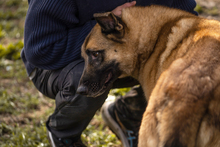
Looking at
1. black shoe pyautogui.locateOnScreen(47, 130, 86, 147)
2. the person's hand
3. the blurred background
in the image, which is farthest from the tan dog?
the blurred background

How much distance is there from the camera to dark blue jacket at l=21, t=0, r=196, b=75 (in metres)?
2.31

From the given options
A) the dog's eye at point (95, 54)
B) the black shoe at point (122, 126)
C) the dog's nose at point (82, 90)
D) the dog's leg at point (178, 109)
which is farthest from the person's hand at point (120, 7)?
the black shoe at point (122, 126)

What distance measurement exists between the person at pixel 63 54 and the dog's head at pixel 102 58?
0.31 ft

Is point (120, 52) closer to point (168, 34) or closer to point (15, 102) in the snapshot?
point (168, 34)

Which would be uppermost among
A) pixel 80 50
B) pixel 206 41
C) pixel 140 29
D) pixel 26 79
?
pixel 206 41

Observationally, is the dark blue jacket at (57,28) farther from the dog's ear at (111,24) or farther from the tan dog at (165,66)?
the dog's ear at (111,24)

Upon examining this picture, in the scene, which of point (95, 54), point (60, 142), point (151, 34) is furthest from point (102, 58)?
point (60, 142)

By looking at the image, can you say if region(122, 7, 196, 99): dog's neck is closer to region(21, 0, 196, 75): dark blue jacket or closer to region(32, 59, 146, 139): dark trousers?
region(21, 0, 196, 75): dark blue jacket

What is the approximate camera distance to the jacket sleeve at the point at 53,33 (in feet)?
7.55

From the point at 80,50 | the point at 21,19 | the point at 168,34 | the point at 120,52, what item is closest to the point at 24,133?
the point at 80,50

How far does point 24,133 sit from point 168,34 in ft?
6.63

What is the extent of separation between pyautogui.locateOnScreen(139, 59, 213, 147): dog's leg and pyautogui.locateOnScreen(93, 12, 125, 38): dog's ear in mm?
841

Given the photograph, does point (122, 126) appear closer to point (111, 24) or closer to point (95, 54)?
point (95, 54)

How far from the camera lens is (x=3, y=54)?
15.8 feet
